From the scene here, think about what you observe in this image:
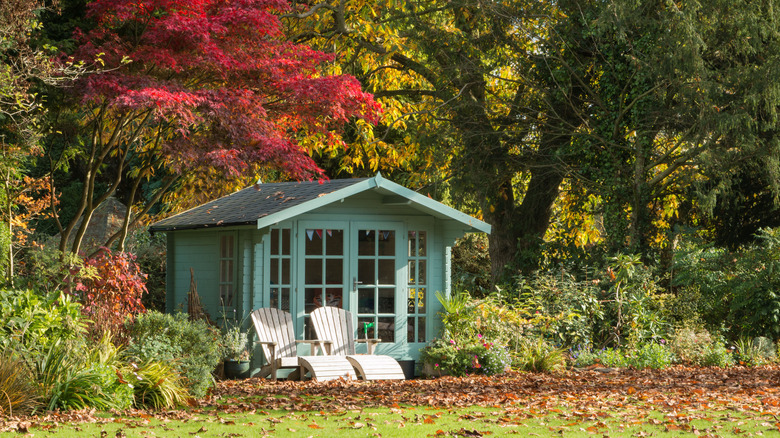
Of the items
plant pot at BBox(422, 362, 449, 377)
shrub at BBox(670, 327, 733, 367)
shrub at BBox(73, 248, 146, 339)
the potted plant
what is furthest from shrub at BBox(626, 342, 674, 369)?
shrub at BBox(73, 248, 146, 339)

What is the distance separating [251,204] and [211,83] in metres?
2.43

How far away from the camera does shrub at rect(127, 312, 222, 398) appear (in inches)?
308

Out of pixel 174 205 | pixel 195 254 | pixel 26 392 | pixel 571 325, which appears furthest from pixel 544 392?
pixel 174 205

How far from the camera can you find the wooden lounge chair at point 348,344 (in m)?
9.58

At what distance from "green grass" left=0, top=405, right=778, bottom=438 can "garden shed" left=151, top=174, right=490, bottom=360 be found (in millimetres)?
3560

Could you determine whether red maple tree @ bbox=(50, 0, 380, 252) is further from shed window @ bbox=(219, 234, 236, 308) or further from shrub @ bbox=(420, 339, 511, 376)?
shrub @ bbox=(420, 339, 511, 376)

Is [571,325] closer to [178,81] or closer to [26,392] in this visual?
[178,81]

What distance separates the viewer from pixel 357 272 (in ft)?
35.4

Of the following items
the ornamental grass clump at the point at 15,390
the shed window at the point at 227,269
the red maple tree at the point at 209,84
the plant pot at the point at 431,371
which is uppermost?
the red maple tree at the point at 209,84

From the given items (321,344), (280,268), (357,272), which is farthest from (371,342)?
(280,268)

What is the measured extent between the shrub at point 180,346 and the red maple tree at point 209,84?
1340mm

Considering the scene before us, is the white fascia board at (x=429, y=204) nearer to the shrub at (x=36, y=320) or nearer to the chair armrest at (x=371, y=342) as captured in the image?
the chair armrest at (x=371, y=342)

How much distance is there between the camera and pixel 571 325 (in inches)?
455

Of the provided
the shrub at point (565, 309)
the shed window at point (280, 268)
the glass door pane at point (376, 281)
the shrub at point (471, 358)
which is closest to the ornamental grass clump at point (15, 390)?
the shed window at point (280, 268)
